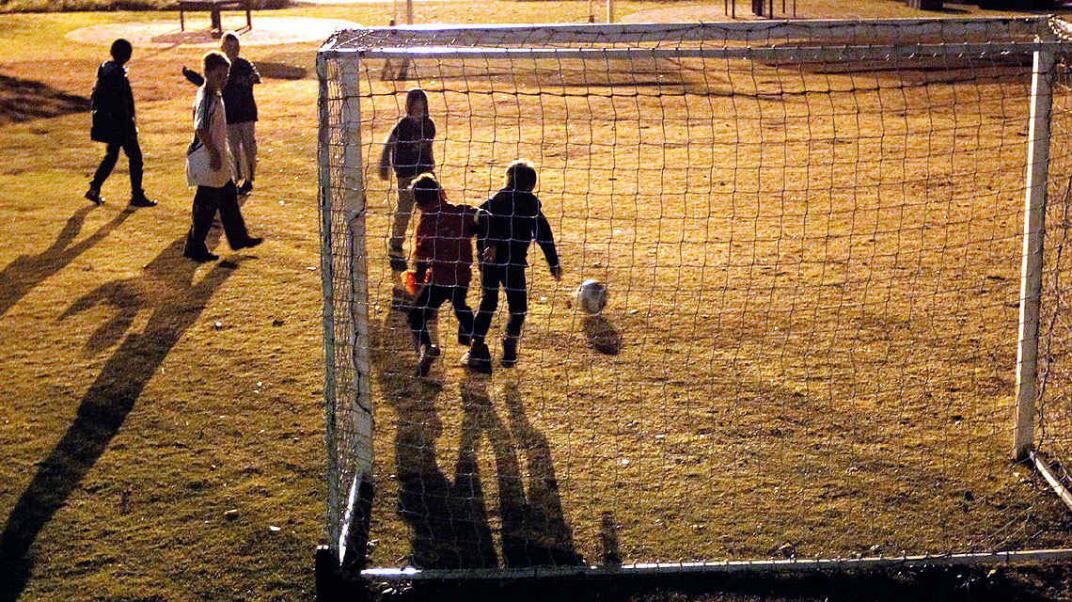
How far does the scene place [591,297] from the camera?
983 cm

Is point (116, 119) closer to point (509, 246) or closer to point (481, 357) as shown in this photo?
point (481, 357)

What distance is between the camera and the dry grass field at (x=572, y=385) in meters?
6.80

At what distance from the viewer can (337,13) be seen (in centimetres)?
2792

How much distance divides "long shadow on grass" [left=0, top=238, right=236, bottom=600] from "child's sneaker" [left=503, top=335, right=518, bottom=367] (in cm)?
253

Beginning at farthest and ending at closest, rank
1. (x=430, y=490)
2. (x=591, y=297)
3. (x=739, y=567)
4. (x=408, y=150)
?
(x=408, y=150)
(x=591, y=297)
(x=430, y=490)
(x=739, y=567)

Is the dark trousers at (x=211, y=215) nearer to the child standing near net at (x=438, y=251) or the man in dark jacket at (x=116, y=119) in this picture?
the man in dark jacket at (x=116, y=119)

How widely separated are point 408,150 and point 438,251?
86.3 inches

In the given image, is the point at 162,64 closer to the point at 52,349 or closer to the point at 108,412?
the point at 52,349

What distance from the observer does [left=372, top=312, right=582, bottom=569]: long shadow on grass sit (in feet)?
21.8

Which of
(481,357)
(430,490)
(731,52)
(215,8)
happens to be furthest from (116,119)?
(215,8)

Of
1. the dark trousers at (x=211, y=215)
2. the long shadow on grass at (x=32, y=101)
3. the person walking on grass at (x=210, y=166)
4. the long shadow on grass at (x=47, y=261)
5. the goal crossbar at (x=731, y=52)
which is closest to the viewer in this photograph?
the goal crossbar at (x=731, y=52)

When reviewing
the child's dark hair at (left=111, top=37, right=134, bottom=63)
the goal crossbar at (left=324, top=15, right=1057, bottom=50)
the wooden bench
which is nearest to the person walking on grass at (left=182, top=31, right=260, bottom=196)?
the child's dark hair at (left=111, top=37, right=134, bottom=63)

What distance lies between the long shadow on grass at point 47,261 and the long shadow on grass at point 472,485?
12.9 ft

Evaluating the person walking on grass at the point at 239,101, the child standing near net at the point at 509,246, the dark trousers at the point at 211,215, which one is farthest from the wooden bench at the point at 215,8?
the child standing near net at the point at 509,246
